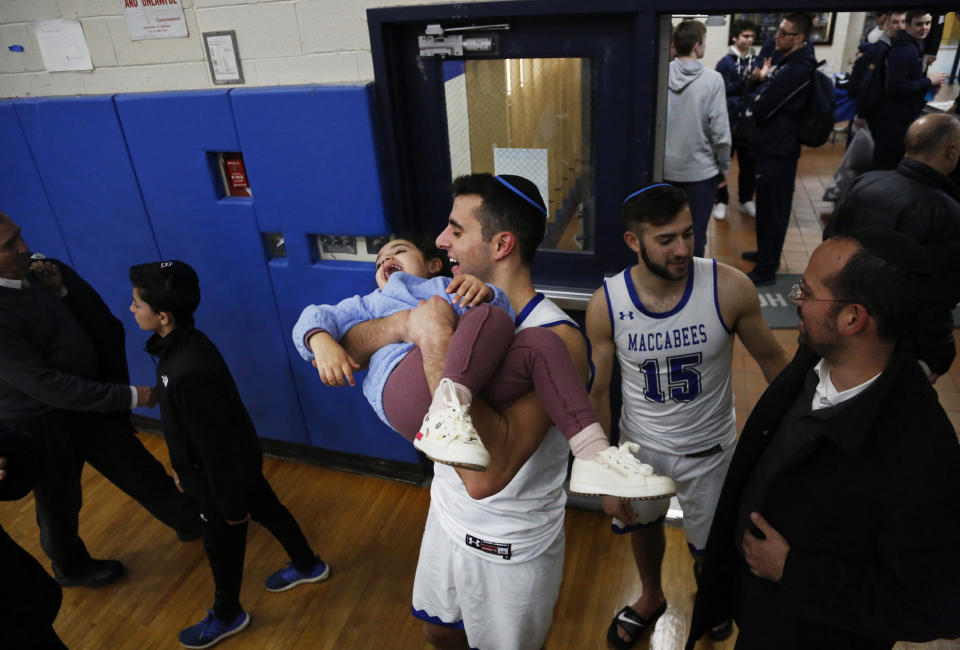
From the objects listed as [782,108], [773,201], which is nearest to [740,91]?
[782,108]

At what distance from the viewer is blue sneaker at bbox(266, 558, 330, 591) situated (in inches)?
115

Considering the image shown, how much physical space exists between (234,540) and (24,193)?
7.90 ft

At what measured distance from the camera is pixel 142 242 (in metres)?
3.47

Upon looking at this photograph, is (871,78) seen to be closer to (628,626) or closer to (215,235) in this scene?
(628,626)

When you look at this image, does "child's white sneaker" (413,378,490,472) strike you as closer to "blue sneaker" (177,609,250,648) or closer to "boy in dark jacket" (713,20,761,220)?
"blue sneaker" (177,609,250,648)

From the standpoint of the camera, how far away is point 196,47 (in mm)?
3010

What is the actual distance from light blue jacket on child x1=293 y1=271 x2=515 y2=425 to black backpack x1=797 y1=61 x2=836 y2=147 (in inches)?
161

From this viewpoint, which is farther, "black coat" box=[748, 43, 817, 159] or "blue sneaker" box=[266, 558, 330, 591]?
"black coat" box=[748, 43, 817, 159]

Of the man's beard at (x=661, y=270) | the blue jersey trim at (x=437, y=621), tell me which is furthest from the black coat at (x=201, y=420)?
the man's beard at (x=661, y=270)

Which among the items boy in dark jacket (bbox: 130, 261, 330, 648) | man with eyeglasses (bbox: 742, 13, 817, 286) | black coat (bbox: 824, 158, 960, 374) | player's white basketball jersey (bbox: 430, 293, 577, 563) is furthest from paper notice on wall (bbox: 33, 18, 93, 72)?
man with eyeglasses (bbox: 742, 13, 817, 286)

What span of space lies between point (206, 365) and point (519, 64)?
1.72 meters

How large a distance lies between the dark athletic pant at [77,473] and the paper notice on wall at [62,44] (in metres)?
1.77

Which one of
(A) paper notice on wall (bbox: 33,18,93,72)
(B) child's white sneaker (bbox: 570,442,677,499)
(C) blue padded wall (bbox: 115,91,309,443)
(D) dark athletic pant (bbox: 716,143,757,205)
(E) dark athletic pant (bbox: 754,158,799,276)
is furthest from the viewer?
(D) dark athletic pant (bbox: 716,143,757,205)

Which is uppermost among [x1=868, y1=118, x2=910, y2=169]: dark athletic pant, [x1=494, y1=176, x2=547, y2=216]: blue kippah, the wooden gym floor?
[x1=494, y1=176, x2=547, y2=216]: blue kippah
